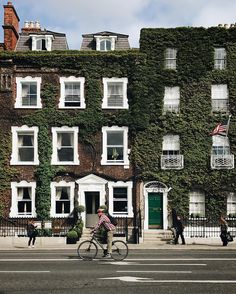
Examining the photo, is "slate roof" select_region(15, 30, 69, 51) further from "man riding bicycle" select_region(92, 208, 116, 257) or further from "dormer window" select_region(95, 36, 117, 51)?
"man riding bicycle" select_region(92, 208, 116, 257)

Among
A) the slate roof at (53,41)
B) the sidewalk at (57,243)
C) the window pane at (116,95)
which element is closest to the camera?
the sidewalk at (57,243)

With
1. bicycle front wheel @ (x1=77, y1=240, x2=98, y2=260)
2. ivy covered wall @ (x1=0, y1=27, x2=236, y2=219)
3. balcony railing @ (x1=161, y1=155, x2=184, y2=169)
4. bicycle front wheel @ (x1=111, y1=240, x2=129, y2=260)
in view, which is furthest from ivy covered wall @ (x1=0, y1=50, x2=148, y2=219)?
bicycle front wheel @ (x1=111, y1=240, x2=129, y2=260)

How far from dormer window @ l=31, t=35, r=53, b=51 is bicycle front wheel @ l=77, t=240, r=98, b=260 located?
21.9 m

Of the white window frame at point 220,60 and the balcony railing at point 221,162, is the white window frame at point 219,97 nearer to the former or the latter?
the white window frame at point 220,60

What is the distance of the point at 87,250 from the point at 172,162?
16.6m

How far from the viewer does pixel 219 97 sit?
35.7 metres

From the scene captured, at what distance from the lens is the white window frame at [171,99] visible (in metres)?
35.7

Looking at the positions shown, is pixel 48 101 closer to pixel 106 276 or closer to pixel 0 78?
pixel 0 78

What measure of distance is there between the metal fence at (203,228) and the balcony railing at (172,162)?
140 inches

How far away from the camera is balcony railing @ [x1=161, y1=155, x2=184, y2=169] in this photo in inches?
1375

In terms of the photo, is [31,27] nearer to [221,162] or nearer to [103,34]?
[103,34]

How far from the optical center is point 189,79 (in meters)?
35.7

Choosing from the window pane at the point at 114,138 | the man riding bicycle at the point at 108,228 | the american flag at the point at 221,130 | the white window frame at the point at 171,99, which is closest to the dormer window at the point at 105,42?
the white window frame at the point at 171,99

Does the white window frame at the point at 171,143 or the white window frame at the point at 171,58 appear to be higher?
the white window frame at the point at 171,58
